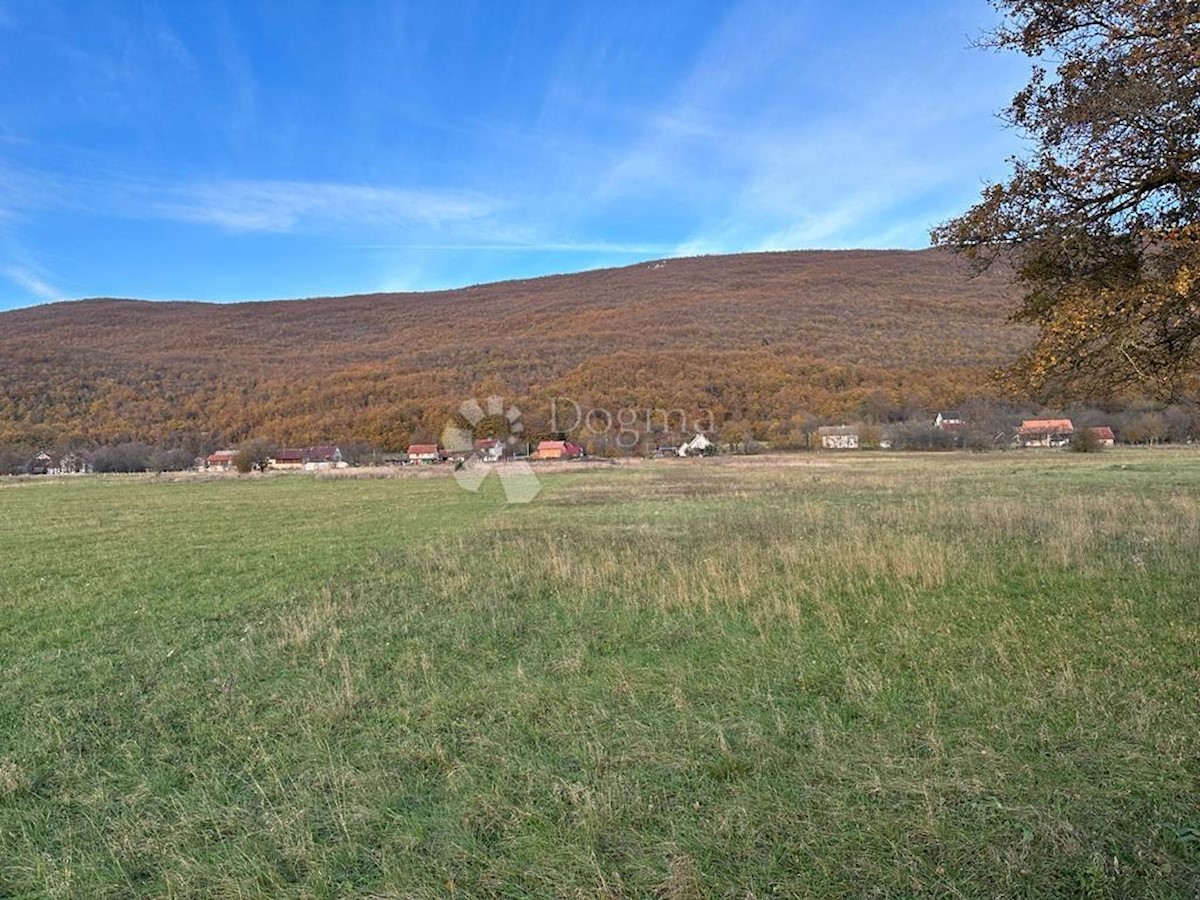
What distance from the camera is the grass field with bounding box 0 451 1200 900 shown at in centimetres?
338

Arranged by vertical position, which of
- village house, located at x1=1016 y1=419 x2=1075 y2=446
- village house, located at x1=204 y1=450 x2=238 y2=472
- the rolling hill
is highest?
the rolling hill

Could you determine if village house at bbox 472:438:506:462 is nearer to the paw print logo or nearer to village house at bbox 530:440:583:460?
the paw print logo

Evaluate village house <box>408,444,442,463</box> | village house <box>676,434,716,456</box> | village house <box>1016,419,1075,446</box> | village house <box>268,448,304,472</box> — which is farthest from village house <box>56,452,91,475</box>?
village house <box>1016,419,1075,446</box>

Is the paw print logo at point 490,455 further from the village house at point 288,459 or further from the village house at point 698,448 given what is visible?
the village house at point 288,459

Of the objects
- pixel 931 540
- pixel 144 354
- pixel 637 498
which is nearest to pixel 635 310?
pixel 144 354

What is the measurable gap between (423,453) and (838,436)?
2163 inches

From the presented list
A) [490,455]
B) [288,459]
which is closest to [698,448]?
[490,455]

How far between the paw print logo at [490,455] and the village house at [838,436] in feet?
127

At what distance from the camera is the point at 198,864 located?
11.6 ft

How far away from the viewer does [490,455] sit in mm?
72562

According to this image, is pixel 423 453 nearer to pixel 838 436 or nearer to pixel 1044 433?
pixel 838 436

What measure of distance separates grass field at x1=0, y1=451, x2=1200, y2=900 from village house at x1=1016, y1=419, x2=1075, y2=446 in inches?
3132

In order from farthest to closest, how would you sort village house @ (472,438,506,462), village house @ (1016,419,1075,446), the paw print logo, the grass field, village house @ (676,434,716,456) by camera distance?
village house @ (676,434,716,456)
village house @ (1016,419,1075,446)
village house @ (472,438,506,462)
the paw print logo
the grass field

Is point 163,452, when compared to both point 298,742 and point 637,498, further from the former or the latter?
point 298,742
